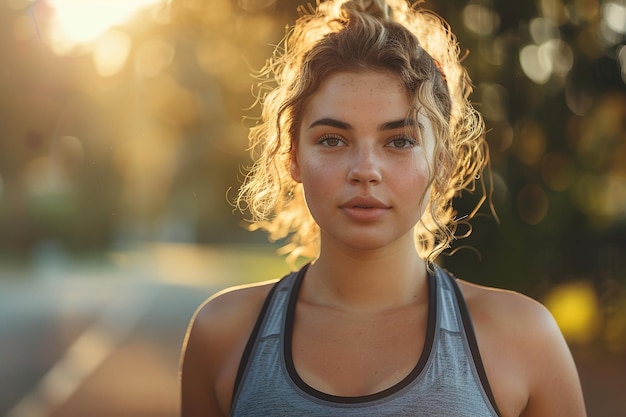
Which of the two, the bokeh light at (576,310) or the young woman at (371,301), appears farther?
the bokeh light at (576,310)

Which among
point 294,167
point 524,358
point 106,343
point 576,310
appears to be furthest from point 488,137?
point 106,343

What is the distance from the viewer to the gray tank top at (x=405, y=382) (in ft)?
8.43

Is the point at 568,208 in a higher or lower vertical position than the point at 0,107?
lower

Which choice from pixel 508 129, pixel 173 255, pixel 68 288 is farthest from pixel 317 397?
pixel 173 255

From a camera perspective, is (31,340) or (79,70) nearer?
(31,340)

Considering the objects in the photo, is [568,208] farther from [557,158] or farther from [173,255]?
[173,255]

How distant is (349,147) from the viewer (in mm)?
2770

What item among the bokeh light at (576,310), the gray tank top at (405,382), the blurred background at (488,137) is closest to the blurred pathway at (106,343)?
the blurred background at (488,137)

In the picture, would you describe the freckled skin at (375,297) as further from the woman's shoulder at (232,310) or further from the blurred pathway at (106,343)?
the blurred pathway at (106,343)

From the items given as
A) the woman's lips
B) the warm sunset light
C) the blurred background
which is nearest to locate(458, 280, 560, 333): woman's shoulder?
the blurred background

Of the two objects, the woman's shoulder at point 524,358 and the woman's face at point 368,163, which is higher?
the woman's face at point 368,163

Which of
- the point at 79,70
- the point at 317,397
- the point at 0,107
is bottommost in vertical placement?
the point at 317,397

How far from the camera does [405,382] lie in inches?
103

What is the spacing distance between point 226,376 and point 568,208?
4.81 meters
